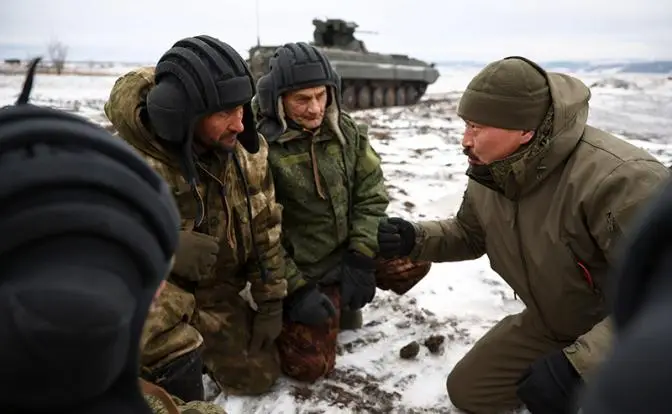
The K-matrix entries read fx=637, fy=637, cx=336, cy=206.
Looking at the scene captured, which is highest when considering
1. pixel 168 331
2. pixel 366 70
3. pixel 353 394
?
pixel 168 331

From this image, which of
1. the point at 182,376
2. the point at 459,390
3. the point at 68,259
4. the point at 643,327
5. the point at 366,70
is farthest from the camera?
the point at 366,70

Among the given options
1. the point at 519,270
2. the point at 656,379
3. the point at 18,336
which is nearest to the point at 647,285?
the point at 656,379

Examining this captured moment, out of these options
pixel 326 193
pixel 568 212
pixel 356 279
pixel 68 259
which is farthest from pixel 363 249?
pixel 68 259

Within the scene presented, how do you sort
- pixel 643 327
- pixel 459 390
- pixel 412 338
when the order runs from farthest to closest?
pixel 412 338 → pixel 459 390 → pixel 643 327

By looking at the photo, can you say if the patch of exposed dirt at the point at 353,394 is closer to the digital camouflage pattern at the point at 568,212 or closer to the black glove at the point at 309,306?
the black glove at the point at 309,306

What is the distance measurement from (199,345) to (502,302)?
7.01ft

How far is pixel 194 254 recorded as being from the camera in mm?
2508

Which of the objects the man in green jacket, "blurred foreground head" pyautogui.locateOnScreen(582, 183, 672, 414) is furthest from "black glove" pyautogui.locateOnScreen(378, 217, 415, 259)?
"blurred foreground head" pyautogui.locateOnScreen(582, 183, 672, 414)

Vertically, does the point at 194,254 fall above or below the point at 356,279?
above

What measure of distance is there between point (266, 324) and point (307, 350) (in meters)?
0.25

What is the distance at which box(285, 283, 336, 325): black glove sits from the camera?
10.2ft

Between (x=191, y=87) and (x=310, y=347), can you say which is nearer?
(x=191, y=87)

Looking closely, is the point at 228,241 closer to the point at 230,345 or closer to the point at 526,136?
the point at 230,345

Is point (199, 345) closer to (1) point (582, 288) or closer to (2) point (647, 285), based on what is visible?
(1) point (582, 288)
